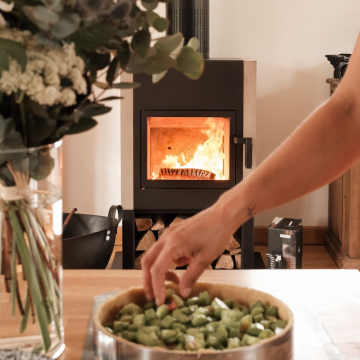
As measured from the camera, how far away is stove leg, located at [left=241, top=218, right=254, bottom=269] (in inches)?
104

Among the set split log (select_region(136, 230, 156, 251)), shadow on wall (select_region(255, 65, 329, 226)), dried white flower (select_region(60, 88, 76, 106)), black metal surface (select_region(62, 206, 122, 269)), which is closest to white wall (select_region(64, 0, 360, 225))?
shadow on wall (select_region(255, 65, 329, 226))

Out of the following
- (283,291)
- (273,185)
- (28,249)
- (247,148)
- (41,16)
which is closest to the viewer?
(41,16)

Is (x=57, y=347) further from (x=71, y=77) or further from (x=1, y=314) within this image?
(x=71, y=77)

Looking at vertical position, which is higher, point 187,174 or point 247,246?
point 187,174

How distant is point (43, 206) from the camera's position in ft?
2.43

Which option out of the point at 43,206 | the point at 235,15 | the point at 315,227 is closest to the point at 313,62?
the point at 235,15

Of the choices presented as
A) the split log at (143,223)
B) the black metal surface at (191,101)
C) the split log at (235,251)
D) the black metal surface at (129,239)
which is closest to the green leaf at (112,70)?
the black metal surface at (191,101)

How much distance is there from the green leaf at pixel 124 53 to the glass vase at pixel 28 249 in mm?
151

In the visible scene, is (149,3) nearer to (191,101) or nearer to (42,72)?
(42,72)

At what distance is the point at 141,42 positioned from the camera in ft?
2.41

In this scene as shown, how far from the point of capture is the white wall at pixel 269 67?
3145 millimetres

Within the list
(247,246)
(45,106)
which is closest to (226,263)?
(247,246)

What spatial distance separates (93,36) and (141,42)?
0.08 meters

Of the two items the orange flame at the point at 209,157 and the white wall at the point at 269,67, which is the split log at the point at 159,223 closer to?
the orange flame at the point at 209,157
